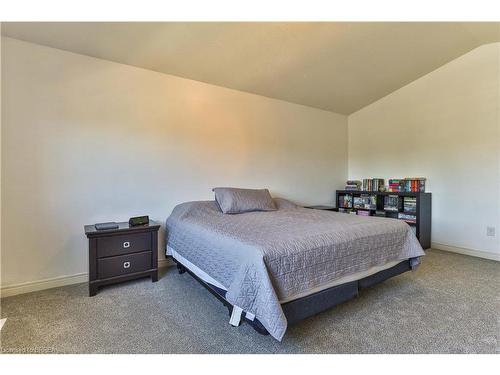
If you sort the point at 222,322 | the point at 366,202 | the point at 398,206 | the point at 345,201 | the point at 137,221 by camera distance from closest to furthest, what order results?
1. the point at 222,322
2. the point at 137,221
3. the point at 398,206
4. the point at 366,202
5. the point at 345,201

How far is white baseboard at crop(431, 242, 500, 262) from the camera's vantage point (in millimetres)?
3111

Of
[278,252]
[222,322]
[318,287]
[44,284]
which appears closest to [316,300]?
[318,287]

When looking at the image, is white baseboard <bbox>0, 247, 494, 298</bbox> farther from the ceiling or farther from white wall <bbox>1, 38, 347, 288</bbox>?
the ceiling

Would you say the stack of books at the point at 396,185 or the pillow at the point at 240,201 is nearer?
the pillow at the point at 240,201

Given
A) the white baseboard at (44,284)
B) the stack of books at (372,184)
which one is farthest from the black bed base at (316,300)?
the stack of books at (372,184)

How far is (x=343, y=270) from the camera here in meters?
1.73

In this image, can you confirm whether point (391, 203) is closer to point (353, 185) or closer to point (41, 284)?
point (353, 185)

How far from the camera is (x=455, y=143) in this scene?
3.42m

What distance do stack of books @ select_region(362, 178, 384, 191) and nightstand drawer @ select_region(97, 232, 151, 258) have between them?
137 inches

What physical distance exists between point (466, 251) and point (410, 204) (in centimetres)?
87

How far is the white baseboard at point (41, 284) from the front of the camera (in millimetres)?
2138

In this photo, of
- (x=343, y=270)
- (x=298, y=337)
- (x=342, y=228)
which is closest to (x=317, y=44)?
(x=342, y=228)

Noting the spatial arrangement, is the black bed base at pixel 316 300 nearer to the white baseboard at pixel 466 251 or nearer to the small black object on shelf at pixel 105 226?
the small black object on shelf at pixel 105 226

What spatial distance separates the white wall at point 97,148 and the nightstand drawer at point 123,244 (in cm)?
41
